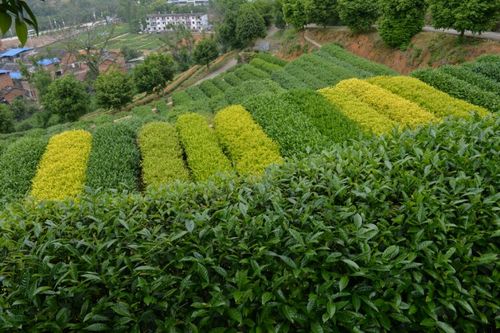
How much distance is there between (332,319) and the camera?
6.78 ft

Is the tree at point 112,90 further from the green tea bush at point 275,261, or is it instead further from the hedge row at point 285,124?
the green tea bush at point 275,261

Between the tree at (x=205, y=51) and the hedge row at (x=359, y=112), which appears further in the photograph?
the tree at (x=205, y=51)

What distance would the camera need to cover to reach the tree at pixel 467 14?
45.6 feet

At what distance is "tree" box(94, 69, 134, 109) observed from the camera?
20.7m

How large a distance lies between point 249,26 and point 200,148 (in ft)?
88.2

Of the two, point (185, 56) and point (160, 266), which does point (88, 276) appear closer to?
point (160, 266)

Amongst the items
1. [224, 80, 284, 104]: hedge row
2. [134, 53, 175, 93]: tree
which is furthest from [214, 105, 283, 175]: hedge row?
[134, 53, 175, 93]: tree

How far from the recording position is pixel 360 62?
18.4 m

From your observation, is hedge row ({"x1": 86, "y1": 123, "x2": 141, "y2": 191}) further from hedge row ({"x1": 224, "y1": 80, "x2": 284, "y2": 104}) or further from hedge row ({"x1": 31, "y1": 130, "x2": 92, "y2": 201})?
hedge row ({"x1": 224, "y1": 80, "x2": 284, "y2": 104})

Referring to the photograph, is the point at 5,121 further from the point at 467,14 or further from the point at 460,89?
the point at 467,14

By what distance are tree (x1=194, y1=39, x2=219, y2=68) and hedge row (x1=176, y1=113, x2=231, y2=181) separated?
74.0 feet

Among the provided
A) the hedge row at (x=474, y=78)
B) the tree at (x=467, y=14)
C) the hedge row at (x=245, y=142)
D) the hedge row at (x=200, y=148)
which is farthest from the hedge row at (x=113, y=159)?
the tree at (x=467, y=14)

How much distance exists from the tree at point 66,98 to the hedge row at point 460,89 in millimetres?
16574

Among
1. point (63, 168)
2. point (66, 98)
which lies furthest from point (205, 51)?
point (63, 168)
